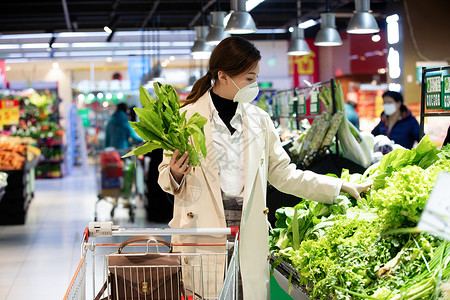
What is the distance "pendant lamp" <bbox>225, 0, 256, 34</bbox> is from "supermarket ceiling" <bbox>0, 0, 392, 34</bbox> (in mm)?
6522

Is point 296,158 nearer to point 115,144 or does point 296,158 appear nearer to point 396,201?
point 396,201

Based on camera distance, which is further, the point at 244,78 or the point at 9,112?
the point at 9,112

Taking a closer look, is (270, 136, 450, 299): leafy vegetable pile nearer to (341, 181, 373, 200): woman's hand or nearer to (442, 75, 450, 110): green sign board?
(341, 181, 373, 200): woman's hand

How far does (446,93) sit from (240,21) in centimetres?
347

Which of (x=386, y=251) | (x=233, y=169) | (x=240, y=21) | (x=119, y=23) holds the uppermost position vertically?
(x=119, y=23)

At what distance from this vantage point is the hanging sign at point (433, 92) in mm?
3418

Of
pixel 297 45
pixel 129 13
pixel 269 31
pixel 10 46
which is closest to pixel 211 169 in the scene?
pixel 297 45

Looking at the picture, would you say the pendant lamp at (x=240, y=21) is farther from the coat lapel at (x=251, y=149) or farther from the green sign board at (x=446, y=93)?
the coat lapel at (x=251, y=149)

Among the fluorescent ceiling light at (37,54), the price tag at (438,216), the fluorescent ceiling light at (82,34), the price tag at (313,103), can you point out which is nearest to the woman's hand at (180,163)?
the price tag at (438,216)

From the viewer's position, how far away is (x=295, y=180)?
2.87 meters

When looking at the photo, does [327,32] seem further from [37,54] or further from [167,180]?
[37,54]

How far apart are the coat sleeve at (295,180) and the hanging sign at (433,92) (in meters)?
0.95

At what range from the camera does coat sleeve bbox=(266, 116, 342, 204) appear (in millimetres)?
2861

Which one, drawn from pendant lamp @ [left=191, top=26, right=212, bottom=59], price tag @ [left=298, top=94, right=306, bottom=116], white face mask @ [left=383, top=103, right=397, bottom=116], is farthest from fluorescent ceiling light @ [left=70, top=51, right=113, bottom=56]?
price tag @ [left=298, top=94, right=306, bottom=116]
